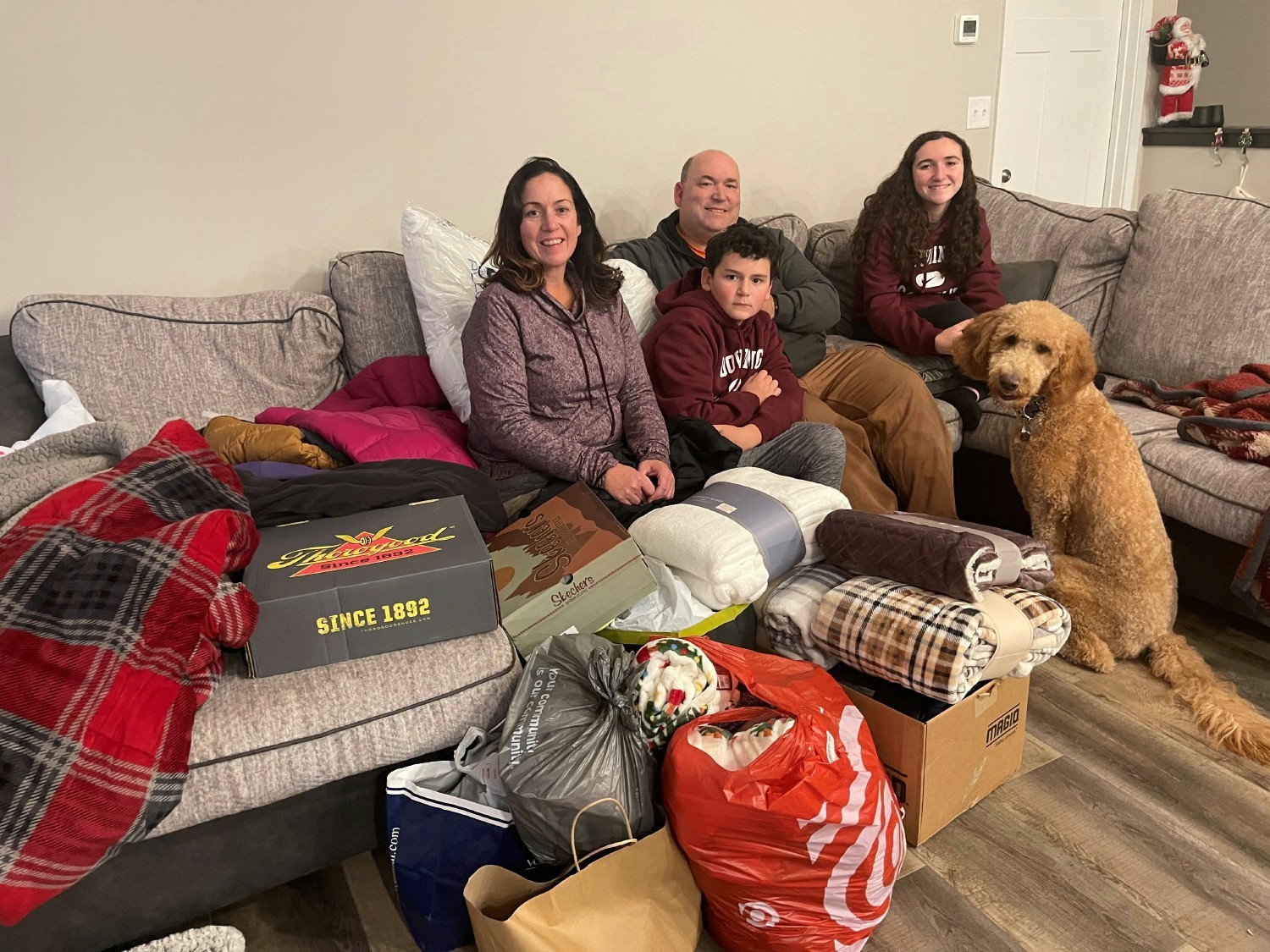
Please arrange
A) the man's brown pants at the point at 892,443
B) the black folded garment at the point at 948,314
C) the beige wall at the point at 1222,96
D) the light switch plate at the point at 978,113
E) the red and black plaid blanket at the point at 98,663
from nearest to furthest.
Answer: the red and black plaid blanket at the point at 98,663 → the man's brown pants at the point at 892,443 → the black folded garment at the point at 948,314 → the light switch plate at the point at 978,113 → the beige wall at the point at 1222,96

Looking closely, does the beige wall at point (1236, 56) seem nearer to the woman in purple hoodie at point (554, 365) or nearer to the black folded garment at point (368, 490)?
the woman in purple hoodie at point (554, 365)

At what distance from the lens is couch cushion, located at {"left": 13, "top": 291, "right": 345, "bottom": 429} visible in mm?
2023

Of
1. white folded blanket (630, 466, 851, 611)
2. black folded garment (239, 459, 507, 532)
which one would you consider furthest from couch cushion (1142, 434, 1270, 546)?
black folded garment (239, 459, 507, 532)

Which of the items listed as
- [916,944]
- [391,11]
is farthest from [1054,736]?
[391,11]

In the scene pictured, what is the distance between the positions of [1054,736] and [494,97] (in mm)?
2153

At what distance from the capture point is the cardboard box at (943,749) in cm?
154

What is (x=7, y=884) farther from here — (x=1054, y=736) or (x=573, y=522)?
(x=1054, y=736)

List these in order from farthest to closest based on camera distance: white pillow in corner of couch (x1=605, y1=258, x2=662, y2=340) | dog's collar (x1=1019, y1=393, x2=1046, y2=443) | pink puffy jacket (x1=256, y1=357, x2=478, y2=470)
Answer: white pillow in corner of couch (x1=605, y1=258, x2=662, y2=340)
dog's collar (x1=1019, y1=393, x2=1046, y2=443)
pink puffy jacket (x1=256, y1=357, x2=478, y2=470)

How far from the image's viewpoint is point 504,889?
4.29 ft

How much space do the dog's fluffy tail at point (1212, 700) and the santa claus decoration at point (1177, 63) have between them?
123 inches

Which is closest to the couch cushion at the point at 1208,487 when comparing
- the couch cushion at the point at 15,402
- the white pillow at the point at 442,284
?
the white pillow at the point at 442,284

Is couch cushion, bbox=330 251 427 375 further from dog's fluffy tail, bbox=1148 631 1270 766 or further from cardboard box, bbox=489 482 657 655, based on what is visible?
dog's fluffy tail, bbox=1148 631 1270 766

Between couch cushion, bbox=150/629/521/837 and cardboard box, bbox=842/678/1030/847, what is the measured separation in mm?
638

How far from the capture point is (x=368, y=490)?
1721mm
